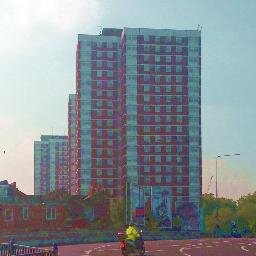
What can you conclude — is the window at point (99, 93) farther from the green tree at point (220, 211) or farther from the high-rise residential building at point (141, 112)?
the green tree at point (220, 211)

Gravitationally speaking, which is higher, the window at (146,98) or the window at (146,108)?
the window at (146,98)

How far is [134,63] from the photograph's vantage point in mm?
134875

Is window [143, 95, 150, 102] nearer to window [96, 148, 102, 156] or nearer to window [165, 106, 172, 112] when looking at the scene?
window [165, 106, 172, 112]

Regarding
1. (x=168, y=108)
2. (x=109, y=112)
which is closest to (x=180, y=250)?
(x=168, y=108)

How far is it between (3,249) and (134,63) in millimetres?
111320

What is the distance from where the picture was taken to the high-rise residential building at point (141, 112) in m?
131

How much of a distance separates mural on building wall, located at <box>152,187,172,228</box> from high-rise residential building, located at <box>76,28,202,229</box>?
31.2 m

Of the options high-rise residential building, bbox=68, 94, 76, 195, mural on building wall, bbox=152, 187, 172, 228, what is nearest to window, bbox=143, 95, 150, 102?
mural on building wall, bbox=152, 187, 172, 228

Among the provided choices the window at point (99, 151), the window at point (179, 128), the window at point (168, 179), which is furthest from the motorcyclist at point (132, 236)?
the window at point (99, 151)

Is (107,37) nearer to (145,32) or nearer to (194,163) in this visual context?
(145,32)

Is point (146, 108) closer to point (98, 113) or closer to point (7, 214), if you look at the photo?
point (98, 113)

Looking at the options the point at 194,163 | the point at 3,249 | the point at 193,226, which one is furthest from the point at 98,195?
the point at 3,249

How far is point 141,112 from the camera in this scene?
13350 cm

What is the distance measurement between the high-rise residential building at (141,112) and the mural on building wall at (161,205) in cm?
3124
